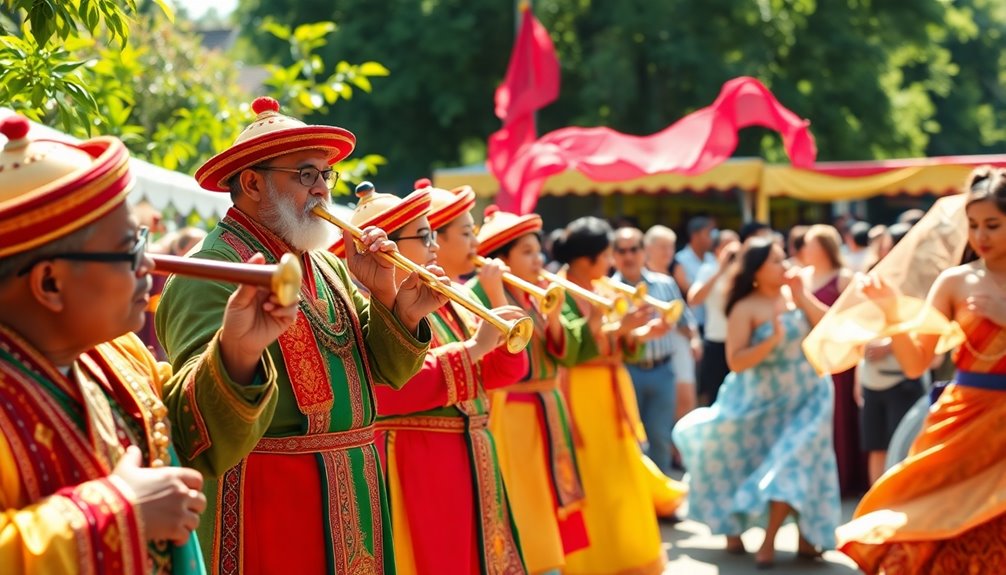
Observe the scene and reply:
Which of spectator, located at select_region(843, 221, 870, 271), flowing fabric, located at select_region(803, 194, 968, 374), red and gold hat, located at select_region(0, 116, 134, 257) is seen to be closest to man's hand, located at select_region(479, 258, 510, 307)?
flowing fabric, located at select_region(803, 194, 968, 374)

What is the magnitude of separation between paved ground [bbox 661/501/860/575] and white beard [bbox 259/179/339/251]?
486 centimetres

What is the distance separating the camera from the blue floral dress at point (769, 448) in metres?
8.09

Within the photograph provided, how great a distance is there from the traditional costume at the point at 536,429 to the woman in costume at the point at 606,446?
0.68 meters

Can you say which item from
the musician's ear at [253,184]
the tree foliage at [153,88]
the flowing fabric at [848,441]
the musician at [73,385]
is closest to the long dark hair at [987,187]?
the musician's ear at [253,184]

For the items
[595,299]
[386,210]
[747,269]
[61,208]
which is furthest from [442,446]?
[747,269]

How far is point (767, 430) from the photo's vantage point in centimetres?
838

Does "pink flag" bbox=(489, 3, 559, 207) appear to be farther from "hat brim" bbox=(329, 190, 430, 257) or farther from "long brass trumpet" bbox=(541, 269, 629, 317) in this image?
"hat brim" bbox=(329, 190, 430, 257)

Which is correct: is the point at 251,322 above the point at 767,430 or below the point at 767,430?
above

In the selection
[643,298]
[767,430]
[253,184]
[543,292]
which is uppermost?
[253,184]

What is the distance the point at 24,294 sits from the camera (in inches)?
101

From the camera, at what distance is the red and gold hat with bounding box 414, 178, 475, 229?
5.51 m

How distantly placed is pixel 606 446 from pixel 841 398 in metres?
3.43

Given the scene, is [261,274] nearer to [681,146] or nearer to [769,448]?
[769,448]

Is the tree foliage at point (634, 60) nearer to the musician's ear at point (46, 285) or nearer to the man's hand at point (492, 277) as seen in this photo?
the man's hand at point (492, 277)
